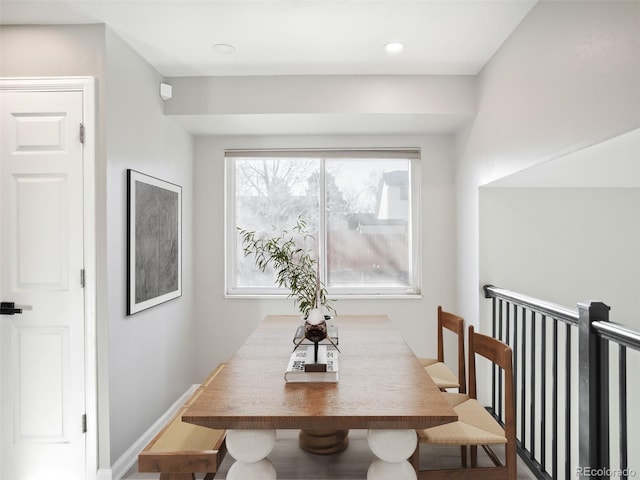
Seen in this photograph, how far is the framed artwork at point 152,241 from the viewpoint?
8.80 ft

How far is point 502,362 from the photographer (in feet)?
Result: 6.08

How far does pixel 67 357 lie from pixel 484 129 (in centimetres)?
307

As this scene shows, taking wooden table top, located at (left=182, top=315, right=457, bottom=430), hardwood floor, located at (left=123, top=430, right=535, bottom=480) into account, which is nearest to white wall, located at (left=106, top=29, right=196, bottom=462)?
hardwood floor, located at (left=123, top=430, right=535, bottom=480)

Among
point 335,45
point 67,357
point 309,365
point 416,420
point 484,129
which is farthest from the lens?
point 484,129

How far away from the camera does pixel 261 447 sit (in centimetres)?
154

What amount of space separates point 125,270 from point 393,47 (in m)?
2.21

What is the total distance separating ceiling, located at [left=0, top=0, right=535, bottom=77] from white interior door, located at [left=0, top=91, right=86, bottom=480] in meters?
0.53

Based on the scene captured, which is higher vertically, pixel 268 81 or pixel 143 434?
pixel 268 81

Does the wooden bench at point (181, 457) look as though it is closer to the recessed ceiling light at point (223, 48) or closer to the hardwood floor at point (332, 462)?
the hardwood floor at point (332, 462)

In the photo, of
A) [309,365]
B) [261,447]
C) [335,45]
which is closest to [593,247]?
[335,45]

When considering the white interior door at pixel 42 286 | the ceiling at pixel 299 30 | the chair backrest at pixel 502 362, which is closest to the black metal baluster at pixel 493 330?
the chair backrest at pixel 502 362

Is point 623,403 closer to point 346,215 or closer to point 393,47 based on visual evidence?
point 393,47

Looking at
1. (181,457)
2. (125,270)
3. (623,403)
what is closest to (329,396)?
(181,457)

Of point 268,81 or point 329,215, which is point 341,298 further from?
point 268,81
